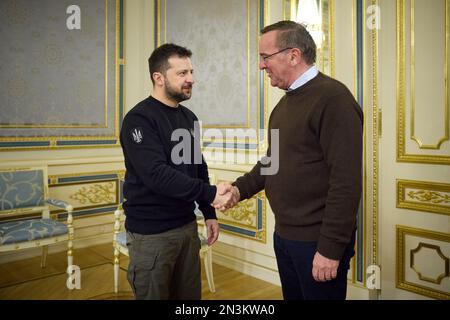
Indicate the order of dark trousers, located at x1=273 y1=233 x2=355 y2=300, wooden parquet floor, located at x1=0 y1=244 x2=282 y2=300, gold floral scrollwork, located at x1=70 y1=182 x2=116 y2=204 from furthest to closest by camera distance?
gold floral scrollwork, located at x1=70 y1=182 x2=116 y2=204 → wooden parquet floor, located at x1=0 y1=244 x2=282 y2=300 → dark trousers, located at x1=273 y1=233 x2=355 y2=300

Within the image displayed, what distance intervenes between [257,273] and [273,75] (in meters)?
2.12

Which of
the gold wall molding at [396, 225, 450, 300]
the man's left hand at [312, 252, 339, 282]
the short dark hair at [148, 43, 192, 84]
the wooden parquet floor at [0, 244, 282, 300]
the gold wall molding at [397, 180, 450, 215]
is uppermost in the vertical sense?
the short dark hair at [148, 43, 192, 84]

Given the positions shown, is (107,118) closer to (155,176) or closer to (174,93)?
(174,93)

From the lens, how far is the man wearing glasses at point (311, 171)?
4.55ft

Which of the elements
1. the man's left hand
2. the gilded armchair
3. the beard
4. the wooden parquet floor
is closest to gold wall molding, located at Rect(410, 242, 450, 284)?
the wooden parquet floor

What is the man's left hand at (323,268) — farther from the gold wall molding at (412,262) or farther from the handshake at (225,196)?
the gold wall molding at (412,262)

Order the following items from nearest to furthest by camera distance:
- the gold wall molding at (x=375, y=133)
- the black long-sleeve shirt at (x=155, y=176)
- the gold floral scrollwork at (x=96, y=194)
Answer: the black long-sleeve shirt at (x=155, y=176) < the gold wall molding at (x=375, y=133) < the gold floral scrollwork at (x=96, y=194)

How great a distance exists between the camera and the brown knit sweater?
1.38 metres

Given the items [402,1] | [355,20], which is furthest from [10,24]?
[402,1]

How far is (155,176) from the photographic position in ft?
5.24

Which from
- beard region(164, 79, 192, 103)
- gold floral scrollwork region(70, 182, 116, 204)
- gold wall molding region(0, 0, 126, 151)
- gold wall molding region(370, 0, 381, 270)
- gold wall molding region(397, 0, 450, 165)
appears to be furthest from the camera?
gold floral scrollwork region(70, 182, 116, 204)

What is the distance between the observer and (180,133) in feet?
5.83

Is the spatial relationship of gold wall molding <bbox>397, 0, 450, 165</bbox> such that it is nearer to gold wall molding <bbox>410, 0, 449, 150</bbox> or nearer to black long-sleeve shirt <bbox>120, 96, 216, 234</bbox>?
gold wall molding <bbox>410, 0, 449, 150</bbox>

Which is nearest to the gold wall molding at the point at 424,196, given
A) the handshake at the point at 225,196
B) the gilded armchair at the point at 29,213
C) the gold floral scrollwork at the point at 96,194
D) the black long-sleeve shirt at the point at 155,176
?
the handshake at the point at 225,196
